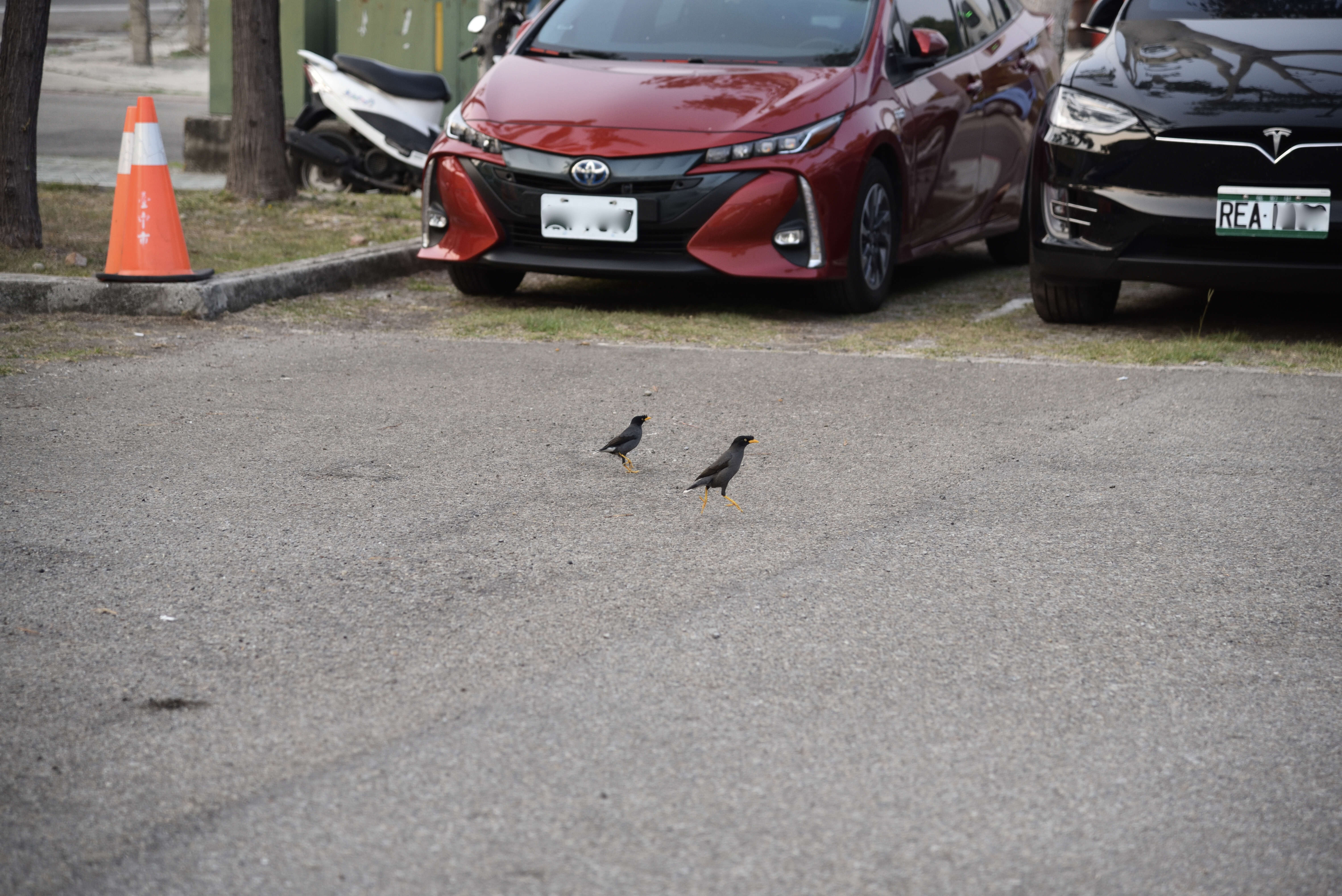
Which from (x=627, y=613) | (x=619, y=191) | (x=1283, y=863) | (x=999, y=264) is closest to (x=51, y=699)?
(x=627, y=613)

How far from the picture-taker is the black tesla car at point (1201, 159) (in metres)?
5.94

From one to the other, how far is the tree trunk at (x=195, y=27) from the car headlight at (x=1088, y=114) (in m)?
33.0

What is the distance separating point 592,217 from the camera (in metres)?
6.65

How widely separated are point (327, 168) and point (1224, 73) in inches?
284

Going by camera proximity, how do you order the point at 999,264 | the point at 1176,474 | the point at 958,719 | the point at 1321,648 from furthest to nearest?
the point at 999,264
the point at 1176,474
the point at 1321,648
the point at 958,719

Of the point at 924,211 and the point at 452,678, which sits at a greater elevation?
the point at 924,211

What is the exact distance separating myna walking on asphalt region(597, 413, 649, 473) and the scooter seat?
7224mm

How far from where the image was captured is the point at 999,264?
925 centimetres

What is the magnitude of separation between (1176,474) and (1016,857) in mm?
2485

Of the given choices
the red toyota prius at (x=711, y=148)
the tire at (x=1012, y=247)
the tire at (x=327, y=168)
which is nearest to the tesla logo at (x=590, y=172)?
the red toyota prius at (x=711, y=148)

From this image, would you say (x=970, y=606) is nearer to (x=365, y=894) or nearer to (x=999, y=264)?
(x=365, y=894)

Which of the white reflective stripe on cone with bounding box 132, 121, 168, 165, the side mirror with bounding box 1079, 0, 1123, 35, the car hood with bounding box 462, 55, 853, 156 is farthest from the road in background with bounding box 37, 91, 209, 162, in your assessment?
the side mirror with bounding box 1079, 0, 1123, 35

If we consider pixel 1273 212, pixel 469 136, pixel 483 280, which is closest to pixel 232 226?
pixel 483 280

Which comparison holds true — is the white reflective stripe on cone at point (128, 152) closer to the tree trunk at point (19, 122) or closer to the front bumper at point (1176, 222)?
the tree trunk at point (19, 122)
